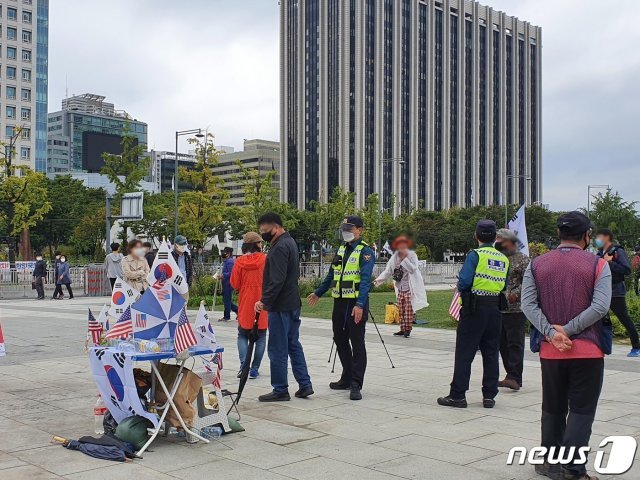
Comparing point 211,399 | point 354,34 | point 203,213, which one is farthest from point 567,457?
point 354,34

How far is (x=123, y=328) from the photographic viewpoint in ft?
20.2

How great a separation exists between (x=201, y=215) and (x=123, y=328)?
31896 mm

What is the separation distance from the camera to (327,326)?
16.4 metres

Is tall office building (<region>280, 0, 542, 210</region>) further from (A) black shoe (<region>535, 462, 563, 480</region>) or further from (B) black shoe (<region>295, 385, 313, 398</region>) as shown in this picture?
(A) black shoe (<region>535, 462, 563, 480</region>)

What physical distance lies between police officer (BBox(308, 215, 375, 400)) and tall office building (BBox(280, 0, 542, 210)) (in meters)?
110

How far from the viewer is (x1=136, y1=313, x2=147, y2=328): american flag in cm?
600

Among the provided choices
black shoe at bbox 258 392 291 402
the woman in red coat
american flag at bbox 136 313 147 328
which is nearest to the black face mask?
the woman in red coat

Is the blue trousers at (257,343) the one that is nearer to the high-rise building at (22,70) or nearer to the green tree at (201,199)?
the green tree at (201,199)

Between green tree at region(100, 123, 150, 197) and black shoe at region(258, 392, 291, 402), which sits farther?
green tree at region(100, 123, 150, 197)

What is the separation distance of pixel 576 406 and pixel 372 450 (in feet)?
5.42

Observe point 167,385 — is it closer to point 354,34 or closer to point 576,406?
point 576,406

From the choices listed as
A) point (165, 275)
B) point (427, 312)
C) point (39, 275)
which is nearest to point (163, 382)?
point (165, 275)

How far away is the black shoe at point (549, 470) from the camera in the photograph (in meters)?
A: 5.00

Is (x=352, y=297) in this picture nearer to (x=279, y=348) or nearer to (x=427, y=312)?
(x=279, y=348)
